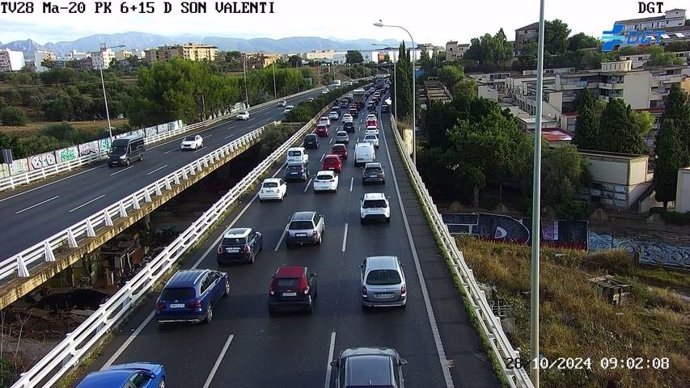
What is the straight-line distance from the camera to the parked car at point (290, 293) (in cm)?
1698

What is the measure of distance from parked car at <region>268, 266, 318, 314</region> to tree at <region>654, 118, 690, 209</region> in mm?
42819

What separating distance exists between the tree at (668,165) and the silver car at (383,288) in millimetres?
41194

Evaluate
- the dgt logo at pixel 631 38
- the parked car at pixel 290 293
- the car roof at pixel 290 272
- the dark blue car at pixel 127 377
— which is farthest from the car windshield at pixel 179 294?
the dgt logo at pixel 631 38

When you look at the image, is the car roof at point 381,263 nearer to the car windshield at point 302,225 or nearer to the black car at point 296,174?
the car windshield at point 302,225

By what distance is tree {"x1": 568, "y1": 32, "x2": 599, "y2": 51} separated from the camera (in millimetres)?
164625

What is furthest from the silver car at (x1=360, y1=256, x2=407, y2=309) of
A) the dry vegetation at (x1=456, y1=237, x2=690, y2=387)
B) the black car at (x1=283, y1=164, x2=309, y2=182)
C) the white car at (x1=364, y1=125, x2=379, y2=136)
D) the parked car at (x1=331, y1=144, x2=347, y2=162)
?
the white car at (x1=364, y1=125, x2=379, y2=136)

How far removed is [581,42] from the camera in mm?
165125

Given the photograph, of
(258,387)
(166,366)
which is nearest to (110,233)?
(166,366)

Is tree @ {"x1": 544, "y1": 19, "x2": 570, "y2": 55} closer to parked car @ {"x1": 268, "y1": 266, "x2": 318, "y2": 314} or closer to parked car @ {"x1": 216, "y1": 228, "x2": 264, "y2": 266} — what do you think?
parked car @ {"x1": 216, "y1": 228, "x2": 264, "y2": 266}

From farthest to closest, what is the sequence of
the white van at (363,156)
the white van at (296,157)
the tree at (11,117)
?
the tree at (11,117), the white van at (363,156), the white van at (296,157)

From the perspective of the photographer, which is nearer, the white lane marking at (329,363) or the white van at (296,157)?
the white lane marking at (329,363)

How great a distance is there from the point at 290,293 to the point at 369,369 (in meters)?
6.03

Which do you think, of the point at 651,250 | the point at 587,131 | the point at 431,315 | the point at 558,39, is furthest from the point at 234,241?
the point at 558,39

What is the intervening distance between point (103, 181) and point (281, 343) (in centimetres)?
2637
